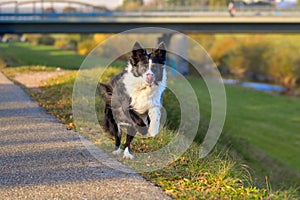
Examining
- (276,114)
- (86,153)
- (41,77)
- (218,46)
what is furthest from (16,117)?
(218,46)

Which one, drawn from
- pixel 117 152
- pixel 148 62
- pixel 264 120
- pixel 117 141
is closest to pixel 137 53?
pixel 148 62

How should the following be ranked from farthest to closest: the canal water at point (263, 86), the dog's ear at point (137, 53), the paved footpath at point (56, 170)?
1. the canal water at point (263, 86)
2. the dog's ear at point (137, 53)
3. the paved footpath at point (56, 170)

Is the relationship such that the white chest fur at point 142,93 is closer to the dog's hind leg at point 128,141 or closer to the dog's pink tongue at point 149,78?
the dog's pink tongue at point 149,78

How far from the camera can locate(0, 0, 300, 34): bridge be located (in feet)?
152

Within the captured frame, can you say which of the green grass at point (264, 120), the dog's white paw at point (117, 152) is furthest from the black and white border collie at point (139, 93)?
the green grass at point (264, 120)

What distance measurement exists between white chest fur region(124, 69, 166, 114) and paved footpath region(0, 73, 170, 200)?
40.9 inches

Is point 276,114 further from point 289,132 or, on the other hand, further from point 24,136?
point 24,136

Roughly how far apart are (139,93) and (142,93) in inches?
2.0

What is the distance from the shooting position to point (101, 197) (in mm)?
5703

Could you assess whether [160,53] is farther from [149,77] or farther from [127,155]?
[127,155]

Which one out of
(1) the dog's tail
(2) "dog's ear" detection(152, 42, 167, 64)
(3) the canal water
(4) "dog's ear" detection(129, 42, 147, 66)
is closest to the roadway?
(3) the canal water

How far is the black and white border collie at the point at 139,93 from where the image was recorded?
21.8ft

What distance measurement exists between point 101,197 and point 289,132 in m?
24.3

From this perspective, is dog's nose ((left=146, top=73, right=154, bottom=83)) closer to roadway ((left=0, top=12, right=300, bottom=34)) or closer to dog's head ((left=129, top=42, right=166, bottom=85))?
dog's head ((left=129, top=42, right=166, bottom=85))
